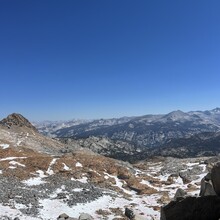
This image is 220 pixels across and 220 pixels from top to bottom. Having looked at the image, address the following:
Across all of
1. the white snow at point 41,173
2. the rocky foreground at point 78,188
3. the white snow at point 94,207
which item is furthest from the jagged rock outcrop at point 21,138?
the white snow at point 94,207

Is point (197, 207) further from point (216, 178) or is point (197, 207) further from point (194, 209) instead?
point (216, 178)

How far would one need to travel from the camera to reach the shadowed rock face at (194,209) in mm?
20344

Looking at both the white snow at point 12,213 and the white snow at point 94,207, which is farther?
the white snow at point 94,207

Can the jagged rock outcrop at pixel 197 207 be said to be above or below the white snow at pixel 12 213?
above

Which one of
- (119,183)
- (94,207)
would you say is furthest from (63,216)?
(119,183)

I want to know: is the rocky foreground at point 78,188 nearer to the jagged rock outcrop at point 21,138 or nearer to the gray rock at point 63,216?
the gray rock at point 63,216

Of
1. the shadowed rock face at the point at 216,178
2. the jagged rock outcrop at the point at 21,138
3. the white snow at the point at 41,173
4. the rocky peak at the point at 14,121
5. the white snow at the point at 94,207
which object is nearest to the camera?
the shadowed rock face at the point at 216,178

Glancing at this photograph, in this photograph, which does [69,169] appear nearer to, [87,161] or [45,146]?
[87,161]

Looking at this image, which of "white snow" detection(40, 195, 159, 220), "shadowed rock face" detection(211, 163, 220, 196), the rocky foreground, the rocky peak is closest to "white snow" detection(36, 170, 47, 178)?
the rocky foreground

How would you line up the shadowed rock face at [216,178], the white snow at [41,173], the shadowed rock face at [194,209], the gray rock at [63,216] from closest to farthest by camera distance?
the shadowed rock face at [194,209], the shadowed rock face at [216,178], the gray rock at [63,216], the white snow at [41,173]

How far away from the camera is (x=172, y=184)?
88625 mm

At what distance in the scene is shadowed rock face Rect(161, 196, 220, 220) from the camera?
2034 centimetres

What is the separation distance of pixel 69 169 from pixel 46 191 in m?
22.3

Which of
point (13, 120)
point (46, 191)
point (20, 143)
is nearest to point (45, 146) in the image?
point (20, 143)
